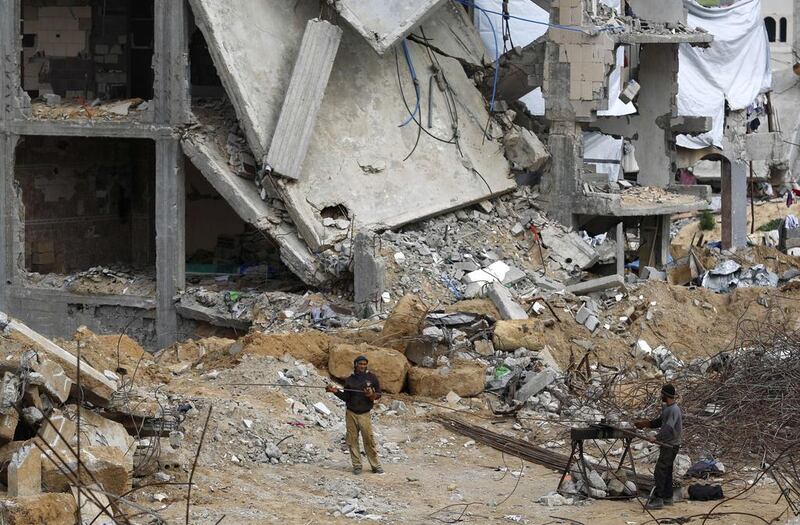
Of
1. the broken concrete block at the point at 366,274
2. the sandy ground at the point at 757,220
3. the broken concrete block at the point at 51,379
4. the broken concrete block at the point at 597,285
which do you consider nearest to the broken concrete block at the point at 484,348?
the broken concrete block at the point at 366,274

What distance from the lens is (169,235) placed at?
20.8 metres

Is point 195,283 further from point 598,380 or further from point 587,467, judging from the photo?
point 587,467

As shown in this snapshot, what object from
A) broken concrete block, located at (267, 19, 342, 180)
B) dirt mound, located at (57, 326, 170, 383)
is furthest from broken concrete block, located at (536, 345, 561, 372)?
broken concrete block, located at (267, 19, 342, 180)

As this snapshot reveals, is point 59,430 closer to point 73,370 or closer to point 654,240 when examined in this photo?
point 73,370

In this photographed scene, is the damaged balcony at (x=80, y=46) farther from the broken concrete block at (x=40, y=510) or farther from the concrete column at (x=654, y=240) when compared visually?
the broken concrete block at (x=40, y=510)

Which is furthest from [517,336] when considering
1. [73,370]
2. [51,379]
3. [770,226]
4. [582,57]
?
[770,226]

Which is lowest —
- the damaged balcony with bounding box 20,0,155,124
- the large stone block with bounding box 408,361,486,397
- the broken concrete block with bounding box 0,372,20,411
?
the large stone block with bounding box 408,361,486,397

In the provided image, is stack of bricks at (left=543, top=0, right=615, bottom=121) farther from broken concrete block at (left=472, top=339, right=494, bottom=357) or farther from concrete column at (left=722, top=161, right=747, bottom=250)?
broken concrete block at (left=472, top=339, right=494, bottom=357)

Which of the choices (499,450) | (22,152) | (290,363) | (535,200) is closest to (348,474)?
(499,450)

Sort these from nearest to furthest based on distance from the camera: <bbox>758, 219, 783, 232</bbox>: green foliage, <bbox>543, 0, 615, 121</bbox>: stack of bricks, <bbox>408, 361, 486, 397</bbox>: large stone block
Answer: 1. <bbox>408, 361, 486, 397</bbox>: large stone block
2. <bbox>543, 0, 615, 121</bbox>: stack of bricks
3. <bbox>758, 219, 783, 232</bbox>: green foliage

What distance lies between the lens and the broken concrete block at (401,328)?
16094 mm

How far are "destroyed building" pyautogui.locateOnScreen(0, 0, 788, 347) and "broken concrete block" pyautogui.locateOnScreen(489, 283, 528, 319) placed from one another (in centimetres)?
150

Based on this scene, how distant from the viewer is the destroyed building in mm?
19531

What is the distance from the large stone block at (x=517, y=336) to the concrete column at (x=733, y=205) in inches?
425
